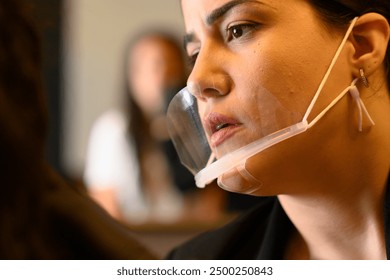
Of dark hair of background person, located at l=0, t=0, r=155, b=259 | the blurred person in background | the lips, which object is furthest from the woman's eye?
the blurred person in background

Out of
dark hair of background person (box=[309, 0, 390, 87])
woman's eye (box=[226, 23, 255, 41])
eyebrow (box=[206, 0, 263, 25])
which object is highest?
dark hair of background person (box=[309, 0, 390, 87])

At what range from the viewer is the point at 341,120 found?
1107 mm

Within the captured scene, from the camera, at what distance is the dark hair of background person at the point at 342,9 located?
109 cm

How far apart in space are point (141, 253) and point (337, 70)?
1.27 ft

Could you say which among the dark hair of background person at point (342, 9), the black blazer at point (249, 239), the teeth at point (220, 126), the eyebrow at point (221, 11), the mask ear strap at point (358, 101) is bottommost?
the black blazer at point (249, 239)

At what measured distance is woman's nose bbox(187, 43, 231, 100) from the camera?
1.08 metres

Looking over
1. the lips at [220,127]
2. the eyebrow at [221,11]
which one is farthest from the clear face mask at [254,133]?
the eyebrow at [221,11]

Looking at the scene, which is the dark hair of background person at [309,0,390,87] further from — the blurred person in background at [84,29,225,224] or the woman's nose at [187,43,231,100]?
the blurred person in background at [84,29,225,224]

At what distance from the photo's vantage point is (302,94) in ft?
3.59

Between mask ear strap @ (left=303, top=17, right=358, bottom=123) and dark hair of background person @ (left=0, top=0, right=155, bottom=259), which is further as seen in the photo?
mask ear strap @ (left=303, top=17, right=358, bottom=123)

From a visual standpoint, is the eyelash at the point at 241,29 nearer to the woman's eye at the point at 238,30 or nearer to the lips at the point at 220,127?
the woman's eye at the point at 238,30
